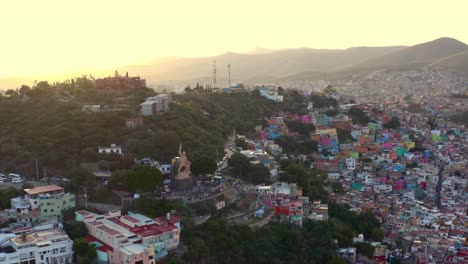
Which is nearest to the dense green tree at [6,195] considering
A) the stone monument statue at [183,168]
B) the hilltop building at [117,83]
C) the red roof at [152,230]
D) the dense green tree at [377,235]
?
the red roof at [152,230]

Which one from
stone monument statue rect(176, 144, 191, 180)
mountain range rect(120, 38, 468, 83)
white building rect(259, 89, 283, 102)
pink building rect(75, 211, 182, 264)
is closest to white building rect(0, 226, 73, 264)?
pink building rect(75, 211, 182, 264)

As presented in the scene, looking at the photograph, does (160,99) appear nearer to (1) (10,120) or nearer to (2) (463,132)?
(1) (10,120)

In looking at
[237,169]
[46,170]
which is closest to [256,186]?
[237,169]

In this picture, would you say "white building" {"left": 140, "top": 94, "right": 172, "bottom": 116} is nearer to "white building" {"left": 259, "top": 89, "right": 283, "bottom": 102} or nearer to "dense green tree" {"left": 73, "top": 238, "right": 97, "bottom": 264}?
"dense green tree" {"left": 73, "top": 238, "right": 97, "bottom": 264}

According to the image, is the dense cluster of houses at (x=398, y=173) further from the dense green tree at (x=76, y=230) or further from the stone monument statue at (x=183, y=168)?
the dense green tree at (x=76, y=230)

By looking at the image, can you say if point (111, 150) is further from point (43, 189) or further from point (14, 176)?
point (43, 189)

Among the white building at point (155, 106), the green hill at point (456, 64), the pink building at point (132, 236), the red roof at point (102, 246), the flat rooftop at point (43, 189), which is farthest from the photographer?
the green hill at point (456, 64)
